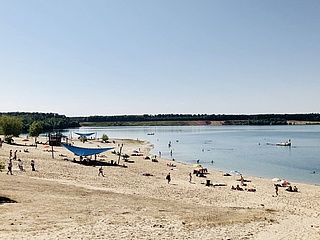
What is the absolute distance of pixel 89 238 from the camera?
12.6 meters

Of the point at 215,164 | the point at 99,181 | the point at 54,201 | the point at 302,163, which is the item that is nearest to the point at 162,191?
the point at 99,181

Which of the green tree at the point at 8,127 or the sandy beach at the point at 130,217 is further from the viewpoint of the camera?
the green tree at the point at 8,127

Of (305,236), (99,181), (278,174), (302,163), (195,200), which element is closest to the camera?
(305,236)

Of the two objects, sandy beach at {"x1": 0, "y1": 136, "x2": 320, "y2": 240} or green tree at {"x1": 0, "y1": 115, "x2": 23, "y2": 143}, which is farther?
green tree at {"x1": 0, "y1": 115, "x2": 23, "y2": 143}

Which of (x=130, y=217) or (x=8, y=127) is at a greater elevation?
(x=8, y=127)

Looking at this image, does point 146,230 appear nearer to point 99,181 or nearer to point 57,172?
point 99,181

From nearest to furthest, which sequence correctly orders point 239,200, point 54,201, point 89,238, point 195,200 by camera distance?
point 89,238
point 54,201
point 195,200
point 239,200

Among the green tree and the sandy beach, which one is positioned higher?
the green tree

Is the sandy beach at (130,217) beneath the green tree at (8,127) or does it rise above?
beneath

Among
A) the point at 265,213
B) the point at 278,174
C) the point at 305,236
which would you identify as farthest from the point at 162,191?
the point at 278,174

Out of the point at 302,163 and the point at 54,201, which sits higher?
the point at 54,201

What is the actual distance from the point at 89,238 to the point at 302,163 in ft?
168

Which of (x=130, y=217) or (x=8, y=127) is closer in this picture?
(x=130, y=217)

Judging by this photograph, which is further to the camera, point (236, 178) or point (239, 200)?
point (236, 178)
